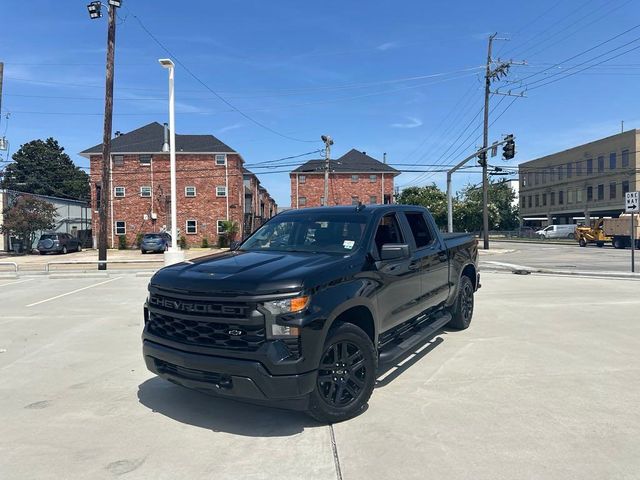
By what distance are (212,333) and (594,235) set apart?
43315mm

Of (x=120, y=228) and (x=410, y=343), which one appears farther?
(x=120, y=228)

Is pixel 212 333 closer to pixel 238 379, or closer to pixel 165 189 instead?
pixel 238 379

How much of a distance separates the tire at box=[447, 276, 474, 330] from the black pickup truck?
2.18 m

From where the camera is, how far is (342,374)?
418cm

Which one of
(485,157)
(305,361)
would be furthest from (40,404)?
(485,157)

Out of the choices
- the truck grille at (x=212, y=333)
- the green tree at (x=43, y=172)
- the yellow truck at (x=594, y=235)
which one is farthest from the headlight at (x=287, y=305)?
the green tree at (x=43, y=172)

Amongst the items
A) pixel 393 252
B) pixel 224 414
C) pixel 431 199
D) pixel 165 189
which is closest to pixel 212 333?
pixel 224 414

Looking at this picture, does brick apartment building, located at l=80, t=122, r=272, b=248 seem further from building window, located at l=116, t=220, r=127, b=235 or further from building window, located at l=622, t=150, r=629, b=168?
building window, located at l=622, t=150, r=629, b=168

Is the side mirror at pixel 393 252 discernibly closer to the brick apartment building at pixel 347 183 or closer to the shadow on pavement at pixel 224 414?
the shadow on pavement at pixel 224 414

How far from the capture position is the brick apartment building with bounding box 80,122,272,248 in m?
44.8

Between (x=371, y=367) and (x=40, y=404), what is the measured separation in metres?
3.30

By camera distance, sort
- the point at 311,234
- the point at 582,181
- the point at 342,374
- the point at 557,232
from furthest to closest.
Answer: the point at 582,181
the point at 557,232
the point at 311,234
the point at 342,374

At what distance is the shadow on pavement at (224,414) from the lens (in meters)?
4.09

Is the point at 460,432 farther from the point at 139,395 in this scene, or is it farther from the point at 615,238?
the point at 615,238
